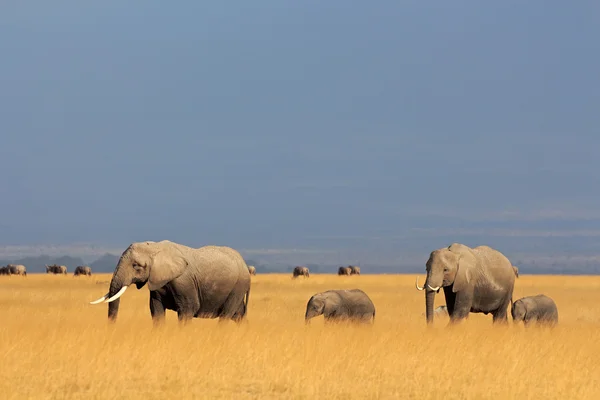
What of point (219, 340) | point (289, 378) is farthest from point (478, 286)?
point (289, 378)

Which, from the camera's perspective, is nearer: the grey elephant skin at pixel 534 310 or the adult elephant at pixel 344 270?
the grey elephant skin at pixel 534 310

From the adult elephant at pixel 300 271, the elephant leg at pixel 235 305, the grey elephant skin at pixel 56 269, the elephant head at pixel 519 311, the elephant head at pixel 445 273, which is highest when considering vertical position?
the elephant head at pixel 445 273

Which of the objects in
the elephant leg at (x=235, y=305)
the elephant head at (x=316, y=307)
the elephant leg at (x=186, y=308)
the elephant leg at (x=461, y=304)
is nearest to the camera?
the elephant leg at (x=186, y=308)

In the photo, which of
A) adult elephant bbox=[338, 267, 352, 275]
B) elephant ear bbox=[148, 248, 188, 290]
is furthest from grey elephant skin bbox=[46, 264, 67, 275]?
elephant ear bbox=[148, 248, 188, 290]

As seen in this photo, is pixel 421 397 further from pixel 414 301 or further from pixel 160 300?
pixel 414 301

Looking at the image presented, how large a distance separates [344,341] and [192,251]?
534 centimetres

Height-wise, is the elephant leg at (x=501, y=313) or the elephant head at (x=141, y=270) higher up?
the elephant head at (x=141, y=270)

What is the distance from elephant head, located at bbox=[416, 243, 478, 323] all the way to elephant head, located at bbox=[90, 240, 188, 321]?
21.0 feet

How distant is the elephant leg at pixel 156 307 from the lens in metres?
18.5

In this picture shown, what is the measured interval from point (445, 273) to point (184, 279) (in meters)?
6.53

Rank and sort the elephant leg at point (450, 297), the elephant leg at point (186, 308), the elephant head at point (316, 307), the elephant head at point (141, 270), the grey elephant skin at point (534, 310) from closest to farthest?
the elephant head at point (141, 270), the elephant leg at point (186, 308), the elephant leg at point (450, 297), the elephant head at point (316, 307), the grey elephant skin at point (534, 310)

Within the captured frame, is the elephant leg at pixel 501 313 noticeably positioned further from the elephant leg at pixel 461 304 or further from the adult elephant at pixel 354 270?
the adult elephant at pixel 354 270

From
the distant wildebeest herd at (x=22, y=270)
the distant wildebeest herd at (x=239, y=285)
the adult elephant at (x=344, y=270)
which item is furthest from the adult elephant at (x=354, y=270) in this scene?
the distant wildebeest herd at (x=239, y=285)

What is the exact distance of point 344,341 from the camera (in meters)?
15.8
